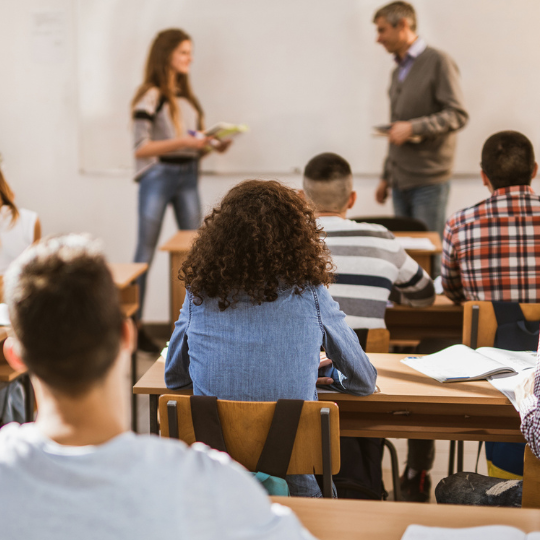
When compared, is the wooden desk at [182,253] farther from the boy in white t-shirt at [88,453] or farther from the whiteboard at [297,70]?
the boy in white t-shirt at [88,453]

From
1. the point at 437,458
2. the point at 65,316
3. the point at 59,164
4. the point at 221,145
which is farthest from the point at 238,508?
the point at 59,164

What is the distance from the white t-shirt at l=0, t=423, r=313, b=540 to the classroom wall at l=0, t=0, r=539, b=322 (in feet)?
12.9

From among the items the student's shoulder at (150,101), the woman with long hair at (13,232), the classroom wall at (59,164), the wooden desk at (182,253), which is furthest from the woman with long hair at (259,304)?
the classroom wall at (59,164)

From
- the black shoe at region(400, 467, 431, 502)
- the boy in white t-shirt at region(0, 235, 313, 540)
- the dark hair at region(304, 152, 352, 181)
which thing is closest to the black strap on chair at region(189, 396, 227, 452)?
the boy in white t-shirt at region(0, 235, 313, 540)

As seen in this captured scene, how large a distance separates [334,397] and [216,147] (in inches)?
111

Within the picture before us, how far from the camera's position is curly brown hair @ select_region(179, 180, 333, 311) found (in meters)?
1.43

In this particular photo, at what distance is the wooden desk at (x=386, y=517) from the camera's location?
1.06 meters

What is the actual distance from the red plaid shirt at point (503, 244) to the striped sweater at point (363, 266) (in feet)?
0.90

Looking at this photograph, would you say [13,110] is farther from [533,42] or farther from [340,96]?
[533,42]

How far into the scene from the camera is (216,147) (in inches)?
164

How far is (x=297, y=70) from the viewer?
443 cm

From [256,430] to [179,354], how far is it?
0.34m

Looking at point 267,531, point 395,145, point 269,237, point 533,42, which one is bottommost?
point 267,531

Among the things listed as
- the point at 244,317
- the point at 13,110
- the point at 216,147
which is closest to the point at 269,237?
the point at 244,317
